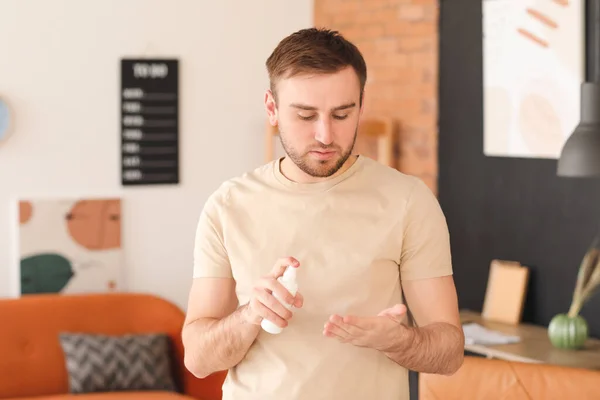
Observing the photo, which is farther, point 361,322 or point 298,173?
point 298,173

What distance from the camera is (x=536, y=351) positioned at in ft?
13.8

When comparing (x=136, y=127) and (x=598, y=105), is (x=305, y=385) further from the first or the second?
(x=136, y=127)

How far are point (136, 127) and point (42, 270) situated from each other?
790 mm

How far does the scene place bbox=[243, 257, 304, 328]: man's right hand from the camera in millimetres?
1722

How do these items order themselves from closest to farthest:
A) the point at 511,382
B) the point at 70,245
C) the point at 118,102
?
the point at 511,382 < the point at 70,245 < the point at 118,102

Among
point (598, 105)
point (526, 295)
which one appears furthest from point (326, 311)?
point (526, 295)

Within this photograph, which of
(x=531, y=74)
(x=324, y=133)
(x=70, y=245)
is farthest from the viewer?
(x=531, y=74)

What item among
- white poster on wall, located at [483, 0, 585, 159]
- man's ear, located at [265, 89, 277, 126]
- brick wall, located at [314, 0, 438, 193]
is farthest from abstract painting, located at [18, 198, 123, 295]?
man's ear, located at [265, 89, 277, 126]

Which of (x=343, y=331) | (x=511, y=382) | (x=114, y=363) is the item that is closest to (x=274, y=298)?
(x=343, y=331)

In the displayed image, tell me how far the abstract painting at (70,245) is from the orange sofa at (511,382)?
2.40 metres

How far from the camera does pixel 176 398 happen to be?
4184 millimetres

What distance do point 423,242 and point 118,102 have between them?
3.00 metres

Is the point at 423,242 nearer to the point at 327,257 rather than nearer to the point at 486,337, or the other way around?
the point at 327,257

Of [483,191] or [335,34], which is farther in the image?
[483,191]
